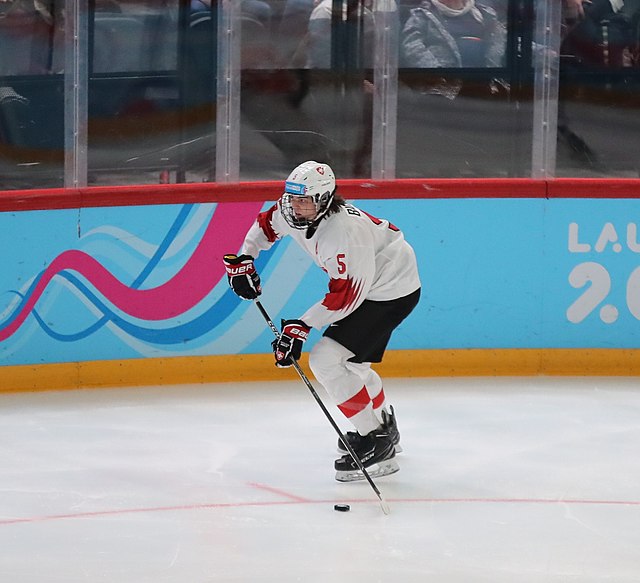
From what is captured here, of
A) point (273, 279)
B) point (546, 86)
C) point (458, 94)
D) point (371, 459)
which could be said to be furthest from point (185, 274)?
point (546, 86)

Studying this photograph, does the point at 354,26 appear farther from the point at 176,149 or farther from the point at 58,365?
the point at 58,365

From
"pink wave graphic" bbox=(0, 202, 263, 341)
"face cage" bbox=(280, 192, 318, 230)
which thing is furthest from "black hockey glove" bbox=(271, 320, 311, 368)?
"pink wave graphic" bbox=(0, 202, 263, 341)

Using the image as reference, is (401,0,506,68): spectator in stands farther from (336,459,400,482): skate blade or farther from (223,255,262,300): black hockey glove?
(336,459,400,482): skate blade

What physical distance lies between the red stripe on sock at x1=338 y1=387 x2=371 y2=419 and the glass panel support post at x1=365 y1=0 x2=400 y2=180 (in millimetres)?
2054

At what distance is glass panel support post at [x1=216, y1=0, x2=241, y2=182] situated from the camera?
648 centimetres

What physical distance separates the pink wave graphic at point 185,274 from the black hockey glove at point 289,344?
1.90 m

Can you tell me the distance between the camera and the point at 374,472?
4969 mm

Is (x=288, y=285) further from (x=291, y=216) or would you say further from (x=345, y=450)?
(x=291, y=216)

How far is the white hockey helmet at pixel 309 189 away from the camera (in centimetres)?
455

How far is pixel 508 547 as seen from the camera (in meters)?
4.14

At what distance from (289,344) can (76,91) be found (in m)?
2.39

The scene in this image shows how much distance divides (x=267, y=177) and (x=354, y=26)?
89 centimetres

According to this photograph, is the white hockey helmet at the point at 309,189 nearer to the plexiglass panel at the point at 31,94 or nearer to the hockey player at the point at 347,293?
the hockey player at the point at 347,293

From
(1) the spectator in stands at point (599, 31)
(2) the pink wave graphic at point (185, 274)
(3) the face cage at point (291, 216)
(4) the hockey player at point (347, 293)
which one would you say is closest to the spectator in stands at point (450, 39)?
(1) the spectator in stands at point (599, 31)
